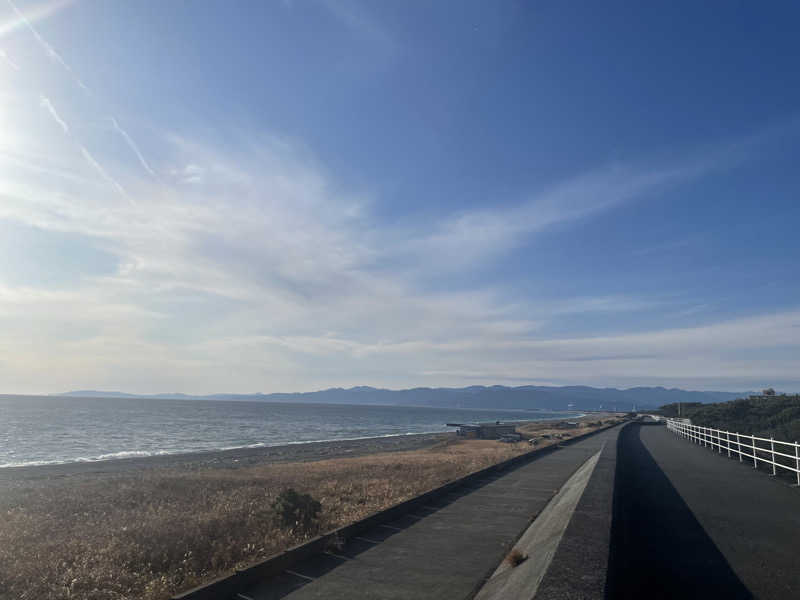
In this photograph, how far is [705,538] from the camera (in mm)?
8180

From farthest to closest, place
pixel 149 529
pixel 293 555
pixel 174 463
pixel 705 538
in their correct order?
pixel 174 463 → pixel 149 529 → pixel 705 538 → pixel 293 555

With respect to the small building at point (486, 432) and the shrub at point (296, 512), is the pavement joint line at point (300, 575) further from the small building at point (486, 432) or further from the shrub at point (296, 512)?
the small building at point (486, 432)

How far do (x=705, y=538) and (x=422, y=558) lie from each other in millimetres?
4304

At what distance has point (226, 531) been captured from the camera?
10.6 m

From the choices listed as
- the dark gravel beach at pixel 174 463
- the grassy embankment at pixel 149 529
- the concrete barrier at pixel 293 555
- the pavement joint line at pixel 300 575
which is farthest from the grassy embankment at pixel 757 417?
the pavement joint line at pixel 300 575

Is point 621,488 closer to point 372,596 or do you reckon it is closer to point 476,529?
point 476,529

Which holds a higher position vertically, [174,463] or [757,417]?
[757,417]

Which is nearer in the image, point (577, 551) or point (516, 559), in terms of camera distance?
point (577, 551)

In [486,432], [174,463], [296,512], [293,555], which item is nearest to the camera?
[293,555]

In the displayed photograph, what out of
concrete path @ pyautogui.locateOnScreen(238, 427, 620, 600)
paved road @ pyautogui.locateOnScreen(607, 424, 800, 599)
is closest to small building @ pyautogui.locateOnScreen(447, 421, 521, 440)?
paved road @ pyautogui.locateOnScreen(607, 424, 800, 599)

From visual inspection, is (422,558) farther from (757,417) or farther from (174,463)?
(757,417)

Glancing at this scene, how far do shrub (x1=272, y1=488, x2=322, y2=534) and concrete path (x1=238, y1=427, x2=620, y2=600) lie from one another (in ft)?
6.02

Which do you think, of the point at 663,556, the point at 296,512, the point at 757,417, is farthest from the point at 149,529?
the point at 757,417

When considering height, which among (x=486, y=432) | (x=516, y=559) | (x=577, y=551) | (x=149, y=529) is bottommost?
(x=486, y=432)
